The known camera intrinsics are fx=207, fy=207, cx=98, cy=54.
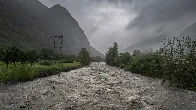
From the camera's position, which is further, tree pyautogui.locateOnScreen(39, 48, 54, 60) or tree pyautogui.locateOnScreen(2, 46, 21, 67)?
tree pyautogui.locateOnScreen(39, 48, 54, 60)

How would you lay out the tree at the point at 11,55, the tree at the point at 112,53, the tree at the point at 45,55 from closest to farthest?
the tree at the point at 11,55 → the tree at the point at 45,55 → the tree at the point at 112,53

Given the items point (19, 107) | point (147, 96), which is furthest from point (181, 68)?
point (19, 107)

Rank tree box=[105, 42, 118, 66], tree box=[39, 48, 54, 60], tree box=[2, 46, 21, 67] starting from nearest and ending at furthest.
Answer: tree box=[2, 46, 21, 67]
tree box=[39, 48, 54, 60]
tree box=[105, 42, 118, 66]

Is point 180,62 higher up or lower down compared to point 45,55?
lower down

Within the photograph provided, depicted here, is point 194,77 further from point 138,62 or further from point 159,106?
point 138,62

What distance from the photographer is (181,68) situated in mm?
26609

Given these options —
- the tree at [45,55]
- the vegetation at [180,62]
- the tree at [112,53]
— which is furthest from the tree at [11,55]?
the tree at [112,53]

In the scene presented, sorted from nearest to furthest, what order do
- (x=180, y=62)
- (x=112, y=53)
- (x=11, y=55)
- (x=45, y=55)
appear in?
(x=180, y=62) → (x=11, y=55) → (x=45, y=55) → (x=112, y=53)

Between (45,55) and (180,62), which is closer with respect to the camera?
(180,62)

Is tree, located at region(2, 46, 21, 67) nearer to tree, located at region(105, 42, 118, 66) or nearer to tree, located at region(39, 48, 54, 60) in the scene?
tree, located at region(39, 48, 54, 60)

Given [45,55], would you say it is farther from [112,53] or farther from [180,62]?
[180,62]

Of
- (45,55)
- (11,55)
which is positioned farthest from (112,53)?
(11,55)

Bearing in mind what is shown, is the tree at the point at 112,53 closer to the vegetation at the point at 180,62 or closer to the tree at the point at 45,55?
the tree at the point at 45,55

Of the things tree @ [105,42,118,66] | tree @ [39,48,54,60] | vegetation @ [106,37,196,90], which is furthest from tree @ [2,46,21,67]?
tree @ [105,42,118,66]
